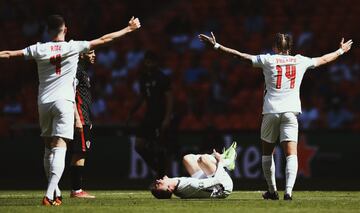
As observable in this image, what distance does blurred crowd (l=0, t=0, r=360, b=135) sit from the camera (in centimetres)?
2064

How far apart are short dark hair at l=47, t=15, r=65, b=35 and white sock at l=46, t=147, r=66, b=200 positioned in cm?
131

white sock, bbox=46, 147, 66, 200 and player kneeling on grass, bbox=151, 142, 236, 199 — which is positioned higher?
white sock, bbox=46, 147, 66, 200

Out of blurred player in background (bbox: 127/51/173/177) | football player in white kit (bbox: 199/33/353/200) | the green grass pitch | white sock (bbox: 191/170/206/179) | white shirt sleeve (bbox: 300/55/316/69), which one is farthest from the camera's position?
blurred player in background (bbox: 127/51/173/177)

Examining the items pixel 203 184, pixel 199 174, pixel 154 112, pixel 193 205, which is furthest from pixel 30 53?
pixel 154 112

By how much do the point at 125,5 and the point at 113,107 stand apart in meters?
4.39

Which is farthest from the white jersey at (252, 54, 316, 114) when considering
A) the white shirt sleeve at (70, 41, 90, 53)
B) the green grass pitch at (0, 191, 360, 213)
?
the white shirt sleeve at (70, 41, 90, 53)

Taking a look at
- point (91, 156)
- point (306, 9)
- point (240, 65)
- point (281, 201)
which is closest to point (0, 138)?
point (91, 156)

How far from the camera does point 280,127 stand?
1149cm

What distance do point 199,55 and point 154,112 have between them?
739 cm

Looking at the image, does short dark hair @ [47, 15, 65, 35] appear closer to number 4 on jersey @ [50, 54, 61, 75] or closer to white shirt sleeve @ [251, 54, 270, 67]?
number 4 on jersey @ [50, 54, 61, 75]

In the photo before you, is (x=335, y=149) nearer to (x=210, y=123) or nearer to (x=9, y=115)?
(x=210, y=123)

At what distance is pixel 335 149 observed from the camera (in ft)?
60.4

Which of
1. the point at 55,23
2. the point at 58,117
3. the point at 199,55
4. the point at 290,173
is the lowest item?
the point at 290,173

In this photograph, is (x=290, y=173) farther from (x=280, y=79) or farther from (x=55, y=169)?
(x=55, y=169)
